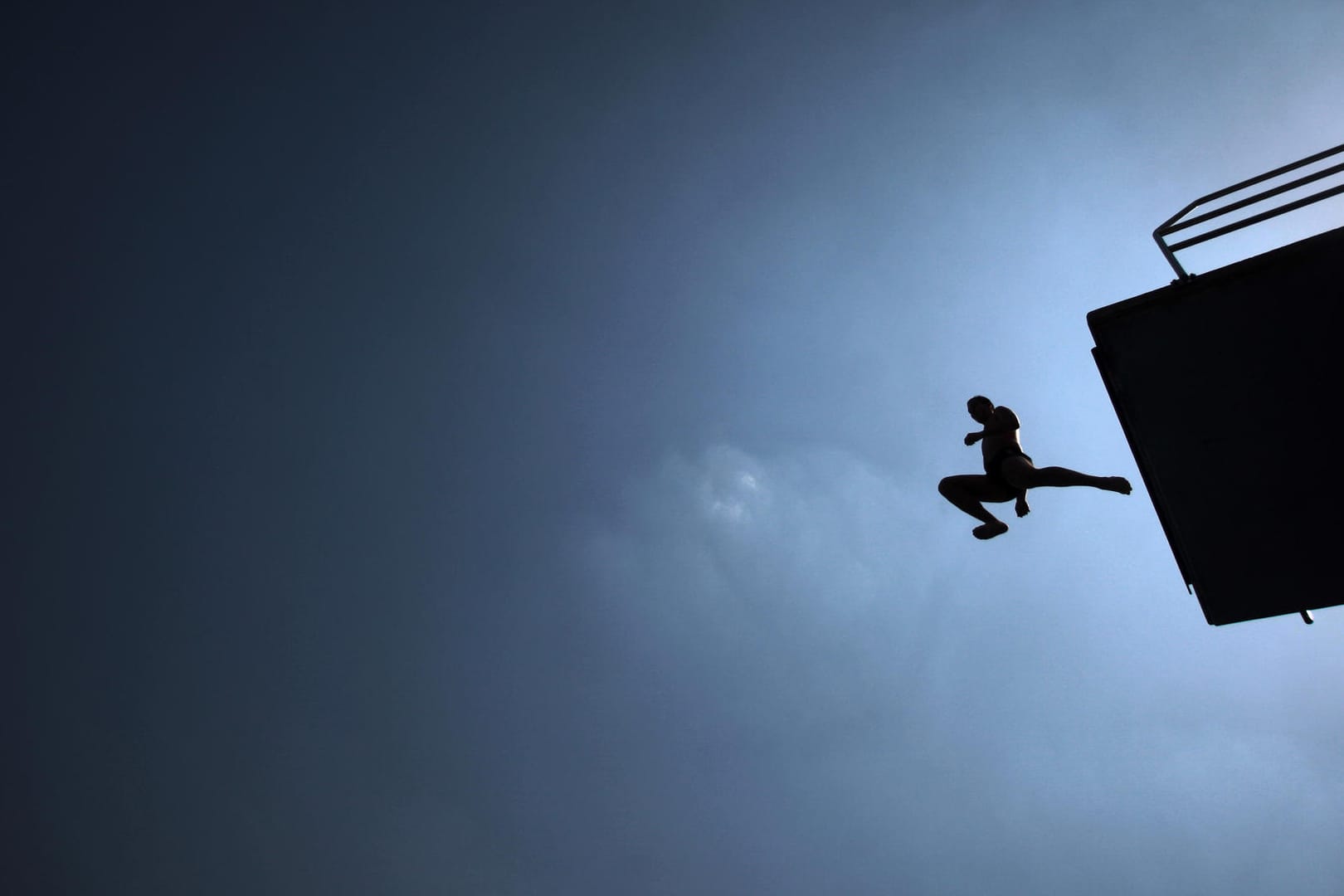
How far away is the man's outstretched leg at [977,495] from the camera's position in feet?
29.9

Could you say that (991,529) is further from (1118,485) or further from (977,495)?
(1118,485)

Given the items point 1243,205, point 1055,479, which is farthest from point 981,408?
point 1243,205

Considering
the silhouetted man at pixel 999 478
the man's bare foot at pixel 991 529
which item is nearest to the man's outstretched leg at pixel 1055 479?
the silhouetted man at pixel 999 478

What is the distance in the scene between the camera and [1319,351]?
19.9 feet

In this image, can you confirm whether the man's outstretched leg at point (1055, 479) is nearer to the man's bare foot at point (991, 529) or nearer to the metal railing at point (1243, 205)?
the man's bare foot at point (991, 529)

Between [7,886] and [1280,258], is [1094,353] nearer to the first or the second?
[1280,258]

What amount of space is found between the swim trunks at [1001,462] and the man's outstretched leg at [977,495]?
3.7 inches

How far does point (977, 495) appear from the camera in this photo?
9203 millimetres

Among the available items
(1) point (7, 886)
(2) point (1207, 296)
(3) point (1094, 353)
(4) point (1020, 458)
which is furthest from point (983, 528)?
(1) point (7, 886)

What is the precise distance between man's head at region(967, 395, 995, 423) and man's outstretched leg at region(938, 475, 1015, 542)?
2.76ft

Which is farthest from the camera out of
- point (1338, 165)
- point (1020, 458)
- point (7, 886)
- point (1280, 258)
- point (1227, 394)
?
point (7, 886)

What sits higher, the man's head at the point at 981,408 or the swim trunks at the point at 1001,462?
the man's head at the point at 981,408

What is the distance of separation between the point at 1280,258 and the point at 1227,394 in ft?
4.07

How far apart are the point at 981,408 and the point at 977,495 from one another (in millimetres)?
1219
